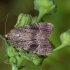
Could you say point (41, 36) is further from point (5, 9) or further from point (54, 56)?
point (5, 9)

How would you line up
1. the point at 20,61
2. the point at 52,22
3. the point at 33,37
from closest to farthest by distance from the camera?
the point at 20,61, the point at 33,37, the point at 52,22

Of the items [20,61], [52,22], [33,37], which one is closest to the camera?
[20,61]

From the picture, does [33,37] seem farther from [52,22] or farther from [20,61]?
[52,22]

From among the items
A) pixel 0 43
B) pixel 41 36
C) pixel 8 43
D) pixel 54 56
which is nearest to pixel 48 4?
pixel 41 36

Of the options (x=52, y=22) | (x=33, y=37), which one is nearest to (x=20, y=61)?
(x=33, y=37)

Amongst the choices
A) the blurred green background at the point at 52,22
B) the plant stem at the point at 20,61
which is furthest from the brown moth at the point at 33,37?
the blurred green background at the point at 52,22

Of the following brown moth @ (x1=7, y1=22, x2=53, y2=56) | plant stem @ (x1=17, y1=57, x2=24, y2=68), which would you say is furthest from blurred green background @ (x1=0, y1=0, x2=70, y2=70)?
plant stem @ (x1=17, y1=57, x2=24, y2=68)

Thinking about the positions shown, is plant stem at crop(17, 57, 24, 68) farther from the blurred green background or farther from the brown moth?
the blurred green background
